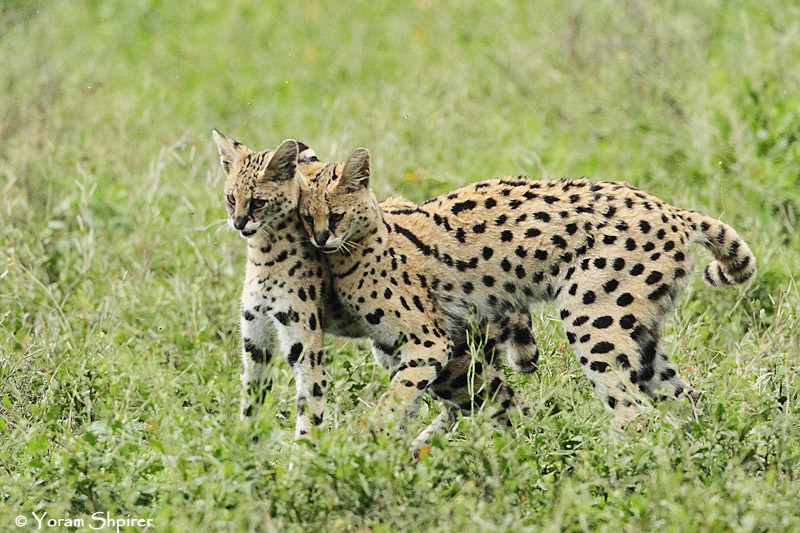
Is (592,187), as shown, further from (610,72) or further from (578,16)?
(578,16)

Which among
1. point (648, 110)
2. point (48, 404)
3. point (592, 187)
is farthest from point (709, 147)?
point (48, 404)

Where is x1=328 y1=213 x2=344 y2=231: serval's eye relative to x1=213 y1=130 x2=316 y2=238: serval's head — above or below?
below

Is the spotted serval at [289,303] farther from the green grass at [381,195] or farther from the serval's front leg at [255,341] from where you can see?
the green grass at [381,195]

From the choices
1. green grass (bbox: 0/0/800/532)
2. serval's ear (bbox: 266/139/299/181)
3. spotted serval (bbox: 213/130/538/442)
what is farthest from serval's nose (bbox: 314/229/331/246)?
green grass (bbox: 0/0/800/532)

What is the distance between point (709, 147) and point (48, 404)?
4.90 m

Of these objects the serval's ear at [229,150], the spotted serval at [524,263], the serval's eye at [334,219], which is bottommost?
the spotted serval at [524,263]

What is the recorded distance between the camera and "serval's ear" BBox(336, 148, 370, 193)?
5.93 m

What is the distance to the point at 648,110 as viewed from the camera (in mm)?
9461

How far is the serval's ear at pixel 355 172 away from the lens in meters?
5.93

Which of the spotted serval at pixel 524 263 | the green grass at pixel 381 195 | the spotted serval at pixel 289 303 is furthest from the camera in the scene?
the spotted serval at pixel 289 303

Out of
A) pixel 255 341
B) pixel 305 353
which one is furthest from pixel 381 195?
pixel 305 353

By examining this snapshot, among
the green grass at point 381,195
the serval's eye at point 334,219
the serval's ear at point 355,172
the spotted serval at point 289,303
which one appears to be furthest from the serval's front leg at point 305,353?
the serval's ear at point 355,172

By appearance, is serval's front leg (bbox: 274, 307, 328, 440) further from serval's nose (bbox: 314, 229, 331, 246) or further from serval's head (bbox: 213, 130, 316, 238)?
serval's head (bbox: 213, 130, 316, 238)

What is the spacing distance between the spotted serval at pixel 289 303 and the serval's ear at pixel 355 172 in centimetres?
24
